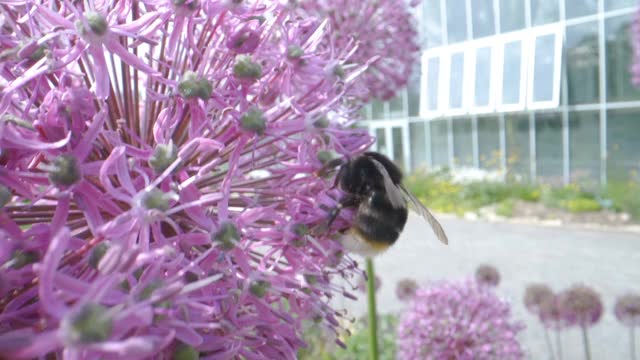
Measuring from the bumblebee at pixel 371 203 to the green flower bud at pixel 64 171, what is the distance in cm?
54

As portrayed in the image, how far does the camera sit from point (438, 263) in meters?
8.82

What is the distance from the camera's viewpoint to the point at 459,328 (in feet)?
8.54

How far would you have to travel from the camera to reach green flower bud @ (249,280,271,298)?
877mm

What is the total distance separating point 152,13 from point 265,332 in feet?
1.76

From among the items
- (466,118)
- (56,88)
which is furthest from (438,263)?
(56,88)

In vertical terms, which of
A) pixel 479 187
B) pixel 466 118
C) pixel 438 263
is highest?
pixel 466 118

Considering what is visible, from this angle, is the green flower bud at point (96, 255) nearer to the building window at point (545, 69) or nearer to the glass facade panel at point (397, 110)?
the building window at point (545, 69)

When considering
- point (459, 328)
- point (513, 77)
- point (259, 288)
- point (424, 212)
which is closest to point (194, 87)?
point (259, 288)

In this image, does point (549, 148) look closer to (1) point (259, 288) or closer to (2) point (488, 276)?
(2) point (488, 276)

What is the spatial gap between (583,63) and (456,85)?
2.77 m

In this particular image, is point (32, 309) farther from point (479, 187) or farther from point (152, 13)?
point (479, 187)

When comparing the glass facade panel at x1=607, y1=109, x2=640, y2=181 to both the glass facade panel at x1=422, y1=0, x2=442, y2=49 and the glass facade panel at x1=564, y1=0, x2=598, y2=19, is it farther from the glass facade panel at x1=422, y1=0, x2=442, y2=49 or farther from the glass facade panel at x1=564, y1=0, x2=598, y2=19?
the glass facade panel at x1=422, y1=0, x2=442, y2=49

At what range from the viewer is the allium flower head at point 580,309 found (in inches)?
116

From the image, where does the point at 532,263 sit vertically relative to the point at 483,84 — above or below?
below
